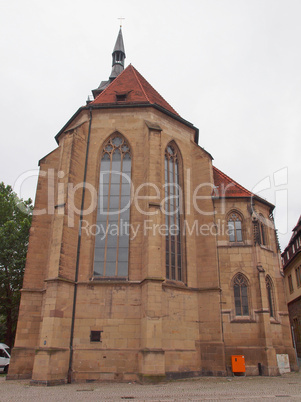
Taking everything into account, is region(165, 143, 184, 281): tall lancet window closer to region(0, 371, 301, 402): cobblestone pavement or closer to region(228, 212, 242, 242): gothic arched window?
region(228, 212, 242, 242): gothic arched window

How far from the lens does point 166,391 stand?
→ 10.3 m

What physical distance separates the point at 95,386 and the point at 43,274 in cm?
587

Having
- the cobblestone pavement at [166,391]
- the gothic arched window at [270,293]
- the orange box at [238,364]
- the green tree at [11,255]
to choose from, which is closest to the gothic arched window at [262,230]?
the gothic arched window at [270,293]

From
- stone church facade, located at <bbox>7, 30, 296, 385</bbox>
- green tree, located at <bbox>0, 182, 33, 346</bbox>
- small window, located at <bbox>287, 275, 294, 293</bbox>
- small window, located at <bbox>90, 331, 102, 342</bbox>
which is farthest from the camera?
small window, located at <bbox>287, 275, 294, 293</bbox>

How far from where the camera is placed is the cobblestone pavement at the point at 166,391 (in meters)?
9.21

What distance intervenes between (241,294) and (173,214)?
4864mm

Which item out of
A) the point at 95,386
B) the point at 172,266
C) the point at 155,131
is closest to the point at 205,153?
the point at 155,131

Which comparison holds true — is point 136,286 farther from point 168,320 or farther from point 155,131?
point 155,131

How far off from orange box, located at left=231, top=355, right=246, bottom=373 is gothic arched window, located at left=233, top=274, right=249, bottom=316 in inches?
75.3

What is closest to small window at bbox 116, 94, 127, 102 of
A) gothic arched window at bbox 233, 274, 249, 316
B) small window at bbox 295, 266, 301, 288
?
gothic arched window at bbox 233, 274, 249, 316

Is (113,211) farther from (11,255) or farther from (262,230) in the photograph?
(11,255)

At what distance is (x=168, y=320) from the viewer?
13.8 metres

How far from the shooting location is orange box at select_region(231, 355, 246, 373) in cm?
1447

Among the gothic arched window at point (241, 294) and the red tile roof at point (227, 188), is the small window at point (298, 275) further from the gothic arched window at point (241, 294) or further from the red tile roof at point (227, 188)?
the gothic arched window at point (241, 294)
